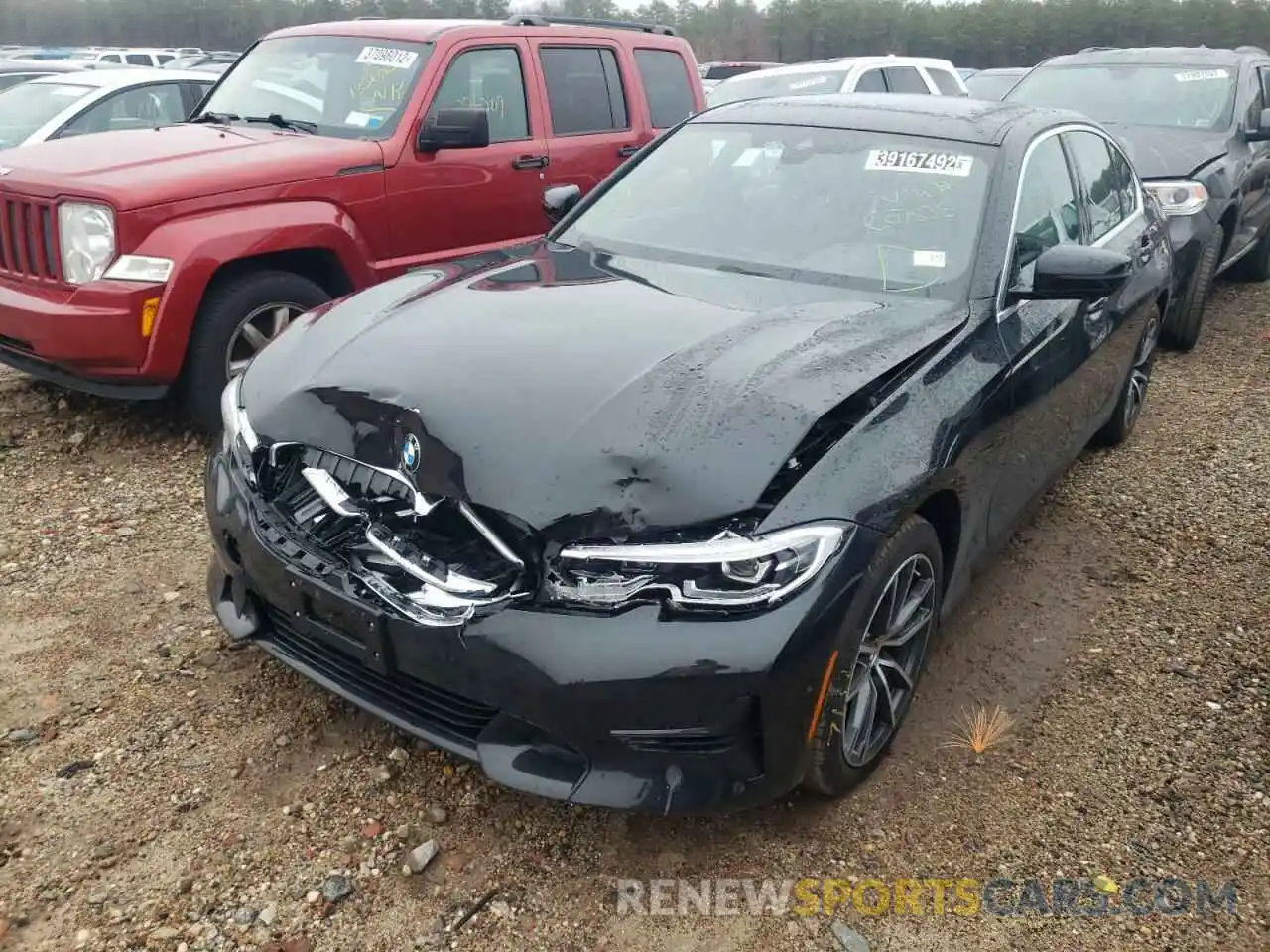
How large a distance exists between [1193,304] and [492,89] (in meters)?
4.58

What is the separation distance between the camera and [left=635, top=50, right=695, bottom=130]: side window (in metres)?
6.52

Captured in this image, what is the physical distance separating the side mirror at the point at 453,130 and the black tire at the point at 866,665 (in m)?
3.41

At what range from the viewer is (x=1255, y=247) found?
833 centimetres

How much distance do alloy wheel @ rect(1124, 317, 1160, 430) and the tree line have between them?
35854mm

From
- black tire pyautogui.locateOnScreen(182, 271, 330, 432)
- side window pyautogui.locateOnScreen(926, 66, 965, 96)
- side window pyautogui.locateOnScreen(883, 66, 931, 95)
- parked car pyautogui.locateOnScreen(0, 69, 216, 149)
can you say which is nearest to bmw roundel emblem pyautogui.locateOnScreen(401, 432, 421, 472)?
black tire pyautogui.locateOnScreen(182, 271, 330, 432)

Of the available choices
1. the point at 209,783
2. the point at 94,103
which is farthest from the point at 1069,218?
the point at 94,103

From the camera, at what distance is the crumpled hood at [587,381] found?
2.22 meters

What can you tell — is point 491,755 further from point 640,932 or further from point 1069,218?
point 1069,218

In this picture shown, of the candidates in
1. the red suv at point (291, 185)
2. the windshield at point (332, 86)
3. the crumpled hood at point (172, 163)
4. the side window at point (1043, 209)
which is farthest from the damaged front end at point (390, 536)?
the windshield at point (332, 86)

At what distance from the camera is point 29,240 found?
4449 millimetres

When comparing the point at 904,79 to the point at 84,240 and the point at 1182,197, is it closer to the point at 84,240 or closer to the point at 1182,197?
the point at 1182,197

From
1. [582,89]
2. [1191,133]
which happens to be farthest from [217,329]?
[1191,133]

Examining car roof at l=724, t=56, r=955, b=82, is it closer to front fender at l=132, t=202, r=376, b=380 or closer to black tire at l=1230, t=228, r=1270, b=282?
black tire at l=1230, t=228, r=1270, b=282

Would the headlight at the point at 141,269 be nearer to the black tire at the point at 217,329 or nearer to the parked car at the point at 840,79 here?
the black tire at the point at 217,329
